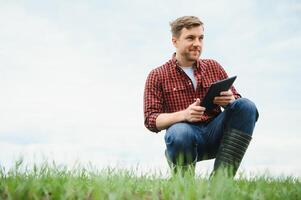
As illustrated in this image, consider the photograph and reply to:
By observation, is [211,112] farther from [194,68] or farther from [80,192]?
[80,192]

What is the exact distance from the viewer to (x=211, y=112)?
202 inches

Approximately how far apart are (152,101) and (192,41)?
0.82m

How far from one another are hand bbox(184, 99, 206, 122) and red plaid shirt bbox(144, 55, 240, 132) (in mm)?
513

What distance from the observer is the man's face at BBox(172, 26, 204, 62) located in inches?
201

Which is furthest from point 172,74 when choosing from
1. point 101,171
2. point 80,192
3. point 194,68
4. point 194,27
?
point 80,192

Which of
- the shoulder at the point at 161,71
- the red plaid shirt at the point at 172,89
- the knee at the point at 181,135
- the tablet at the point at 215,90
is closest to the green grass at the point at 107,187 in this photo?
the knee at the point at 181,135

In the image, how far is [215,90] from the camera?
15.0 ft

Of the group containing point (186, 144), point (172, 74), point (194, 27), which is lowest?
point (186, 144)

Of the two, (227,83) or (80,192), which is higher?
(227,83)

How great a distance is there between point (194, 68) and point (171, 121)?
0.88 metres

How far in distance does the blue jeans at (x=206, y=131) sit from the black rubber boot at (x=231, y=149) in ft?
0.26

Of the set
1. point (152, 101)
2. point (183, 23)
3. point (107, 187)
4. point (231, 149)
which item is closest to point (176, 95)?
point (152, 101)

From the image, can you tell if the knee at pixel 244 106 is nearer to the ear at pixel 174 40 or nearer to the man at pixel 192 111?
the man at pixel 192 111

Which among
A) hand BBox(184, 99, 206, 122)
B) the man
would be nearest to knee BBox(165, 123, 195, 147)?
the man
